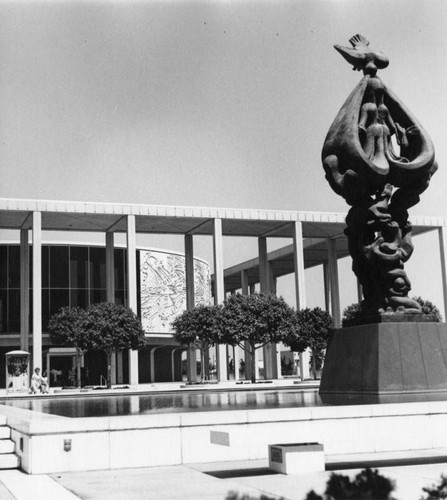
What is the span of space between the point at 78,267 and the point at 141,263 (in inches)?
227

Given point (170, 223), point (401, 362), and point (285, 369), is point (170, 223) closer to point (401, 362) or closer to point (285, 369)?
point (285, 369)

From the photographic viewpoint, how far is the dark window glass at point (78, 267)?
61.3 m

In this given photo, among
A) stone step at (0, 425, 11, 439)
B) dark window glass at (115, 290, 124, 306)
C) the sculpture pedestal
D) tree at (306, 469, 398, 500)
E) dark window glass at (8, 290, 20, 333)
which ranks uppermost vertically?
dark window glass at (115, 290, 124, 306)

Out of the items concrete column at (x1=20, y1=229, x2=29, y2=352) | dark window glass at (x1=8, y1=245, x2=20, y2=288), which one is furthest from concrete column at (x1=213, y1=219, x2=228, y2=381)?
dark window glass at (x1=8, y1=245, x2=20, y2=288)

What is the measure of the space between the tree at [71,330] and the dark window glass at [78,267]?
1289 cm

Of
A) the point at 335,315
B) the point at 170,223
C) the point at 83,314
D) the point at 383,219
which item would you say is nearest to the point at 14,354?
the point at 83,314

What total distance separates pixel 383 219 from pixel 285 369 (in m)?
66.1

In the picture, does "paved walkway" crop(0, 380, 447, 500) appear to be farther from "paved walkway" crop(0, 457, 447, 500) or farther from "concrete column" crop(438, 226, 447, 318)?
"concrete column" crop(438, 226, 447, 318)

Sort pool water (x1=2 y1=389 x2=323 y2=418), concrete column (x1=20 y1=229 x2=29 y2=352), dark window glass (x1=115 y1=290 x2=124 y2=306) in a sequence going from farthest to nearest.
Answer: dark window glass (x1=115 y1=290 x2=124 y2=306) → concrete column (x1=20 y1=229 x2=29 y2=352) → pool water (x1=2 y1=389 x2=323 y2=418)

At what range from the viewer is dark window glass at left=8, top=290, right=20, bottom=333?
193ft

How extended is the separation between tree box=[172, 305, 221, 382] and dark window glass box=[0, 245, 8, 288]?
17322 millimetres

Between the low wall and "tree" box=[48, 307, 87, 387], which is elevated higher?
"tree" box=[48, 307, 87, 387]

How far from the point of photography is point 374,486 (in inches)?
171

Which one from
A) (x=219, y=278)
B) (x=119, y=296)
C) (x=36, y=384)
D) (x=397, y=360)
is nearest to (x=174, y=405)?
(x=397, y=360)
